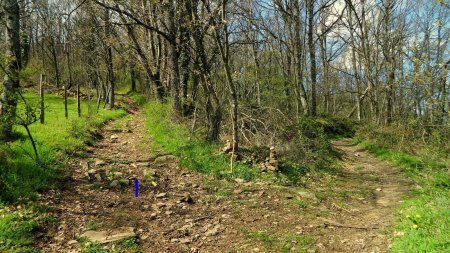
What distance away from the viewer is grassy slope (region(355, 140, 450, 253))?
13.4 feet

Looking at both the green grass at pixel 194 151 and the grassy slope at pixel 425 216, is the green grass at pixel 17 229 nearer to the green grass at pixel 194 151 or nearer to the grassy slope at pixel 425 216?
the green grass at pixel 194 151

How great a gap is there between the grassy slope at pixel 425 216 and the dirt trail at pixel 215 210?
267 millimetres

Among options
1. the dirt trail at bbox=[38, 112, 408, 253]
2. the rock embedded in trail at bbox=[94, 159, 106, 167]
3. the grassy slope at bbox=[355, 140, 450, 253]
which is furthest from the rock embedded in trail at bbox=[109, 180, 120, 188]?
the grassy slope at bbox=[355, 140, 450, 253]

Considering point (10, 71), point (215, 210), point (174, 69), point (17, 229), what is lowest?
point (215, 210)

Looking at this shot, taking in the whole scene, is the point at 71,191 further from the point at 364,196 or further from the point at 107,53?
the point at 107,53

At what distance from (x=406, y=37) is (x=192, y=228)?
23048 millimetres

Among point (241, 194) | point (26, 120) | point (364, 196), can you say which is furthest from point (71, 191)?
point (364, 196)

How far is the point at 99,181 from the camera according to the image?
657cm

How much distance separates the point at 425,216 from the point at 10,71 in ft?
28.2

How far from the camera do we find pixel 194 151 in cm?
864

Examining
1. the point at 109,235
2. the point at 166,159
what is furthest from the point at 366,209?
the point at 166,159

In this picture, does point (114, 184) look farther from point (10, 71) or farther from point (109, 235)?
point (10, 71)

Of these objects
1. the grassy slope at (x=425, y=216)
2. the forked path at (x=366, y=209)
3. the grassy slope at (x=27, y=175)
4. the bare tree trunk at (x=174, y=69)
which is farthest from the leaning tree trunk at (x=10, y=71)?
the grassy slope at (x=425, y=216)

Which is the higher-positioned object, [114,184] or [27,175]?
[27,175]
